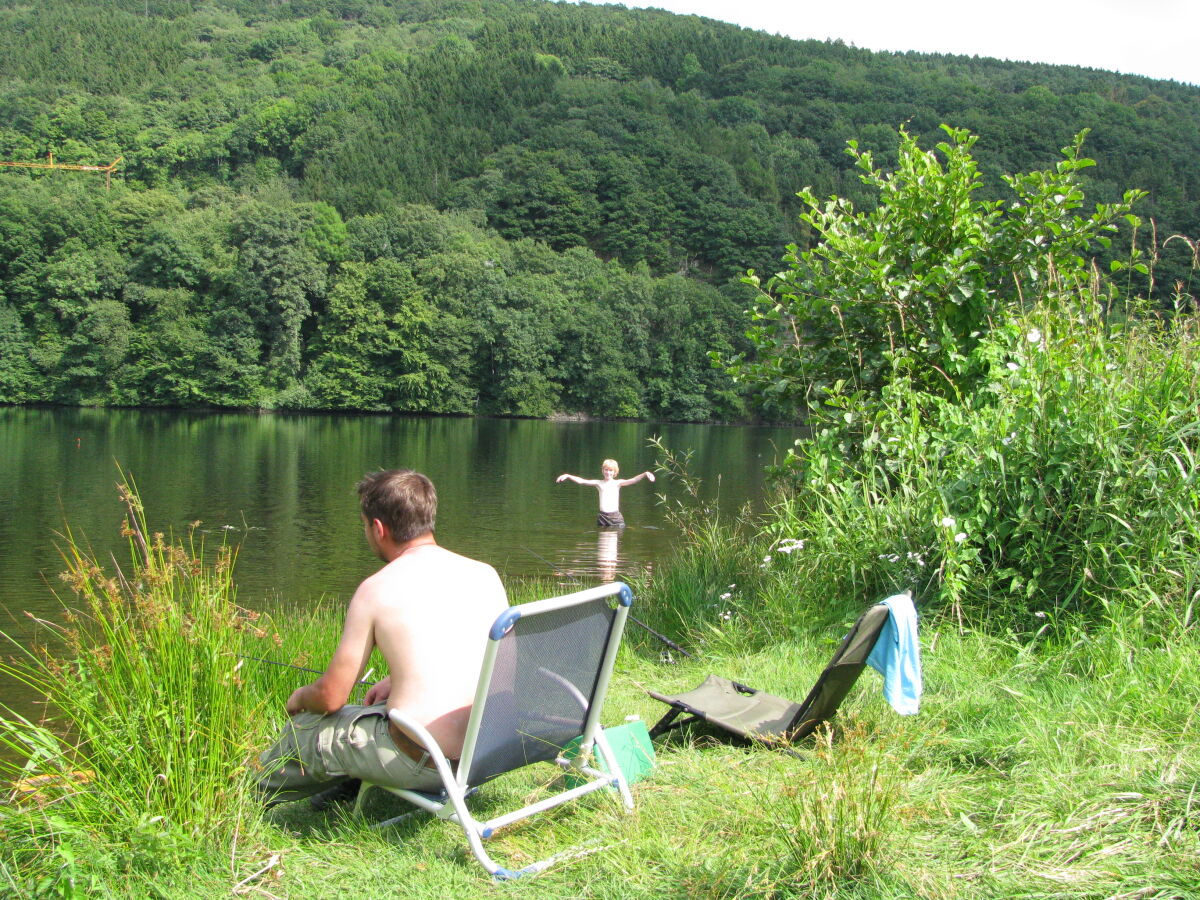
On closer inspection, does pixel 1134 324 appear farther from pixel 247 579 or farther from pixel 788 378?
pixel 247 579

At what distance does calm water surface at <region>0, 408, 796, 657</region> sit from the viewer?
41.6 feet

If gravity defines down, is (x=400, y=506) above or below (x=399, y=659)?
above

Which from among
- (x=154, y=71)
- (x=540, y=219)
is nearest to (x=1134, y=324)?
(x=540, y=219)

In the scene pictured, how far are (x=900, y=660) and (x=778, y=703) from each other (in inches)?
34.6

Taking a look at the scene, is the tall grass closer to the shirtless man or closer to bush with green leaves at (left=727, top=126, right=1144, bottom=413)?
the shirtless man

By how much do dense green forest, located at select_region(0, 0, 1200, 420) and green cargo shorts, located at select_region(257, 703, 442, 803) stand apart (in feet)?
56.2

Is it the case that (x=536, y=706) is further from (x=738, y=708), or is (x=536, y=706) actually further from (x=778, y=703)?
(x=778, y=703)

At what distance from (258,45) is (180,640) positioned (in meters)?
125

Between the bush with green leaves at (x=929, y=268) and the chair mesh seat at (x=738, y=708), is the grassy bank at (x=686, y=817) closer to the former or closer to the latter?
the chair mesh seat at (x=738, y=708)

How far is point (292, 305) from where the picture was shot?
5541 cm

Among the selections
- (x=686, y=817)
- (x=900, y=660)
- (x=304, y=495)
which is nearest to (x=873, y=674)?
(x=900, y=660)

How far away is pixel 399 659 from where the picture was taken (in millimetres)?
3059

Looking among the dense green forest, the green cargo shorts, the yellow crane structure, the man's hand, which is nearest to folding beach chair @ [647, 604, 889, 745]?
the man's hand

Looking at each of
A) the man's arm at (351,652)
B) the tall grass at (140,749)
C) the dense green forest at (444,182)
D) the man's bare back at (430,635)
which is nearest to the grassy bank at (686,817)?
the tall grass at (140,749)
